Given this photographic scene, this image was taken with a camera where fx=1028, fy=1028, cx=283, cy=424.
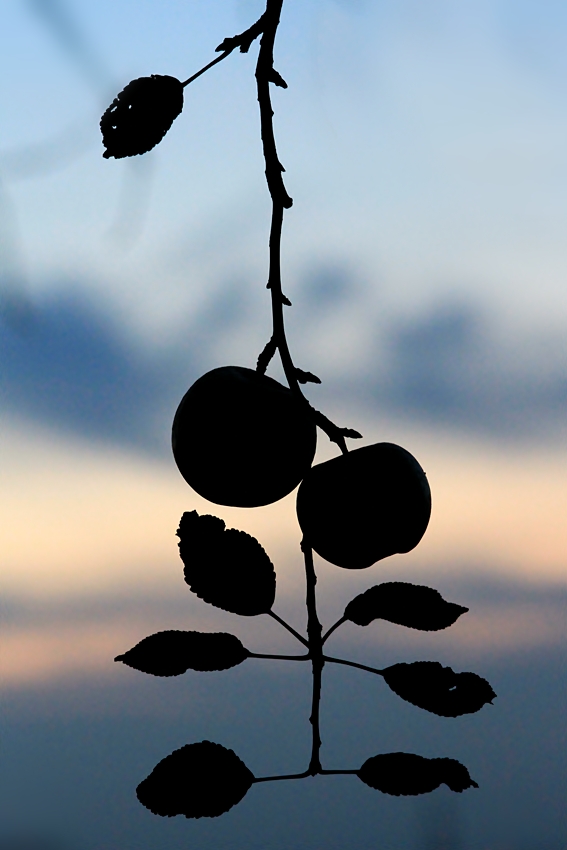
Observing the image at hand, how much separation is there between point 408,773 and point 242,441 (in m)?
0.79

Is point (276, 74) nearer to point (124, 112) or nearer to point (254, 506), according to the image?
point (124, 112)

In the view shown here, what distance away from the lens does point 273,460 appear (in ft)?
7.41

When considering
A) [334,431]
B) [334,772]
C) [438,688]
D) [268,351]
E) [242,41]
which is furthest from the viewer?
[242,41]

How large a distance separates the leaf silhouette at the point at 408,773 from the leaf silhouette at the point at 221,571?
0.36 metres

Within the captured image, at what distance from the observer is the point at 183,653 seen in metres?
1.96

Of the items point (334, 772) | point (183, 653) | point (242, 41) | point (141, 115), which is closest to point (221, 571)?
point (183, 653)

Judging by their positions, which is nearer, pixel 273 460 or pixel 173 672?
pixel 173 672

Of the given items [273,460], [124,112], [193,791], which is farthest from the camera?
[124,112]

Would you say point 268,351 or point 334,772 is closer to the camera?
point 334,772

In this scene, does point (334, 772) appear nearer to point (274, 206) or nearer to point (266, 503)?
point (266, 503)

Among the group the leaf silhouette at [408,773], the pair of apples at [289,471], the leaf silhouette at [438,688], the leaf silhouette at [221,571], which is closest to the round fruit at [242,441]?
the pair of apples at [289,471]

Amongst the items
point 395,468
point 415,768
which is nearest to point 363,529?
point 395,468

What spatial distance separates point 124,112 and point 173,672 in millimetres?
1335

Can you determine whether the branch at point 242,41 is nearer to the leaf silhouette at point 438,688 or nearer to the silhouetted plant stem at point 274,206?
the silhouetted plant stem at point 274,206
